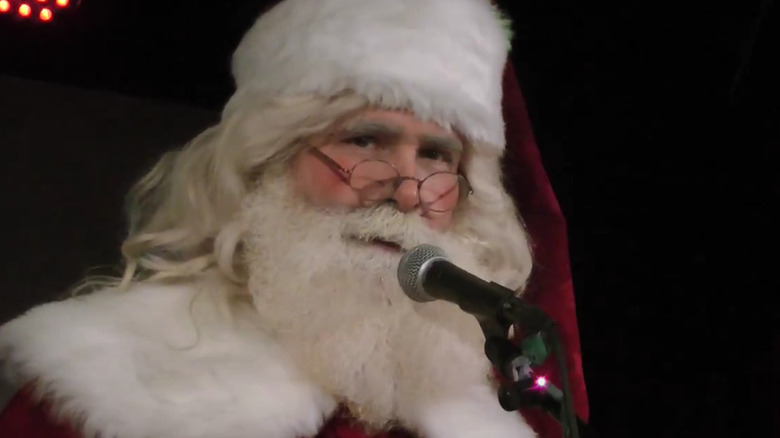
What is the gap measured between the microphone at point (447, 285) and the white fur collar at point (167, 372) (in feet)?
1.00

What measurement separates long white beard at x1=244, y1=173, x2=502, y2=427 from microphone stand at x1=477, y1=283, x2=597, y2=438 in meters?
0.44

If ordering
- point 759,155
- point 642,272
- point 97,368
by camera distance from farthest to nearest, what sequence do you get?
point 642,272
point 759,155
point 97,368

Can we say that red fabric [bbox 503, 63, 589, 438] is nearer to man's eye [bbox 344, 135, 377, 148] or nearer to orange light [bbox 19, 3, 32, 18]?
man's eye [bbox 344, 135, 377, 148]

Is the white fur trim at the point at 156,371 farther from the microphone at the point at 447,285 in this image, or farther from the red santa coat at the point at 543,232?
the red santa coat at the point at 543,232

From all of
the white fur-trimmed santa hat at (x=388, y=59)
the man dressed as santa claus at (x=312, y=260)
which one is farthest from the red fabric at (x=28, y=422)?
the white fur-trimmed santa hat at (x=388, y=59)

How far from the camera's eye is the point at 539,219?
177cm

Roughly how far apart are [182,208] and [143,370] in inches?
14.4

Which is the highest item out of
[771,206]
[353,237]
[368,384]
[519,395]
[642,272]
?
[519,395]

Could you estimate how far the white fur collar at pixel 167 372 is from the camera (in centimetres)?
113

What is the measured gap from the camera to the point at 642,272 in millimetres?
2246

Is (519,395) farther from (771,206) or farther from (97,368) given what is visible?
(771,206)

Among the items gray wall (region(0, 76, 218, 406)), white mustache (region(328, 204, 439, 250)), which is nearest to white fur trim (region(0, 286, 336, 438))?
white mustache (region(328, 204, 439, 250))

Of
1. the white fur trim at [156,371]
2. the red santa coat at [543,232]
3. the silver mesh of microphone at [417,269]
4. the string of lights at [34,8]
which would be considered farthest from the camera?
the string of lights at [34,8]

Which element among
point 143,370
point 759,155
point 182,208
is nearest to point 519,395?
point 143,370
